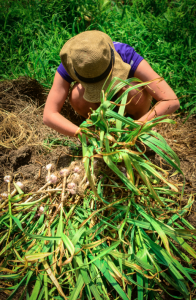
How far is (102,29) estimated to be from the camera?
1710 mm

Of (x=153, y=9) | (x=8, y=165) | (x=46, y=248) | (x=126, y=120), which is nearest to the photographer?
(x=126, y=120)

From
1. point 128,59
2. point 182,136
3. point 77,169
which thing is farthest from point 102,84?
point 182,136

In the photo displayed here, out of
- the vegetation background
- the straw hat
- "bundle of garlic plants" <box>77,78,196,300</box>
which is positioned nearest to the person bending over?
the straw hat

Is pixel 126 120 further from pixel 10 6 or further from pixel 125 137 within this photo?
pixel 10 6

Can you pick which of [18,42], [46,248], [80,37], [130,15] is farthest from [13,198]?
[130,15]

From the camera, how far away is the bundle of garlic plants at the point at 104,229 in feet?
2.58

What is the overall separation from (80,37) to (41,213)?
0.91m

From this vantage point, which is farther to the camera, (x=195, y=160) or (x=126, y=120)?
(x=195, y=160)

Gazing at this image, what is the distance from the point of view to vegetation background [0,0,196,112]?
160 centimetres

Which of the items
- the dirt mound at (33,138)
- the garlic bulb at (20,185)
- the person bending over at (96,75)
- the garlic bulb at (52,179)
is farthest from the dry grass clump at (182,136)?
the garlic bulb at (20,185)

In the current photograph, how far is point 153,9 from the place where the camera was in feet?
6.15

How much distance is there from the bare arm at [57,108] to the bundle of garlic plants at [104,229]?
0.24 meters

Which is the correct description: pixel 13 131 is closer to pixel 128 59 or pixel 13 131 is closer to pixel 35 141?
pixel 35 141

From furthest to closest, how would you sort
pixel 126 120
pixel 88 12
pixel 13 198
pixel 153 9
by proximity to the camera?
pixel 153 9 < pixel 88 12 < pixel 13 198 < pixel 126 120
